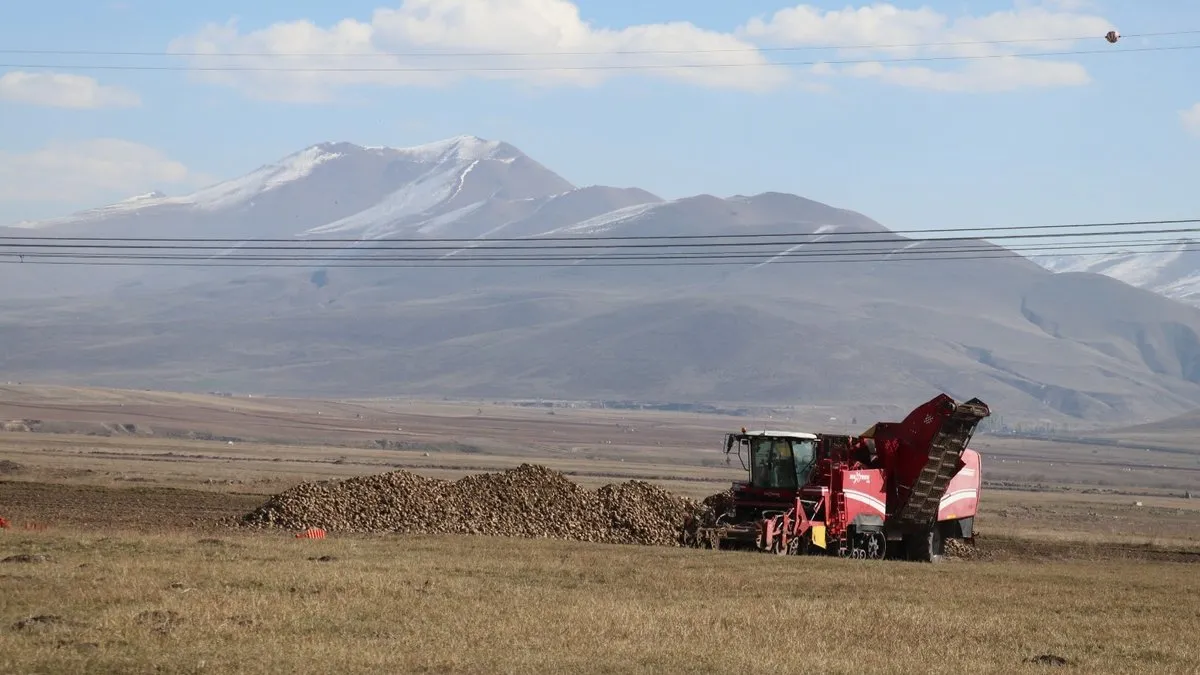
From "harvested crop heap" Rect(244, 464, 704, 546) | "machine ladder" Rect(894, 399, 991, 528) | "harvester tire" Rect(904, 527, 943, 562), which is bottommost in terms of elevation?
"harvester tire" Rect(904, 527, 943, 562)

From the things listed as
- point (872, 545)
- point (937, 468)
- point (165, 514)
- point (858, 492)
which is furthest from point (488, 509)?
point (937, 468)

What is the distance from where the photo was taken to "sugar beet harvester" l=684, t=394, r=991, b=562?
36156 mm

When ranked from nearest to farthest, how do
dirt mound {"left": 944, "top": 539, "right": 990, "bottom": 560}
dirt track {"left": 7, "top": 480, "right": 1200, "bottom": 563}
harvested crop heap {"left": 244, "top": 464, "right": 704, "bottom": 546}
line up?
dirt track {"left": 7, "top": 480, "right": 1200, "bottom": 563}, harvested crop heap {"left": 244, "top": 464, "right": 704, "bottom": 546}, dirt mound {"left": 944, "top": 539, "right": 990, "bottom": 560}

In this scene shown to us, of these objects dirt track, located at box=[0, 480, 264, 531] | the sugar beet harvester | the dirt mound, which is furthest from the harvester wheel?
dirt track, located at box=[0, 480, 264, 531]

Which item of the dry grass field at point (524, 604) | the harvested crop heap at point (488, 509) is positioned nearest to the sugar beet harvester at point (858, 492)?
the dry grass field at point (524, 604)

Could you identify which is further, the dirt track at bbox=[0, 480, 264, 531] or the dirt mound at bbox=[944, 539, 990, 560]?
the dirt mound at bbox=[944, 539, 990, 560]

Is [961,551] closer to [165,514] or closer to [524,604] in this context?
[165,514]

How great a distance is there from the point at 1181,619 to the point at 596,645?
1047cm

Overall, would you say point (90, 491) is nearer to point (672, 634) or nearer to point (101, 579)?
point (101, 579)

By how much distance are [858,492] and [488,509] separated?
9.87 m

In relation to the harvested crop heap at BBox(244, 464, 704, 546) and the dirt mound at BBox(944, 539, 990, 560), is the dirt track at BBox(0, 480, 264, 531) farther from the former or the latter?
the dirt mound at BBox(944, 539, 990, 560)

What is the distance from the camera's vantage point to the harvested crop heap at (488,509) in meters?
38.4

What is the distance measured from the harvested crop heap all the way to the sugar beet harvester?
2.92m

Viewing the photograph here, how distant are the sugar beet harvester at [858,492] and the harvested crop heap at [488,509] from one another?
2.92 metres
